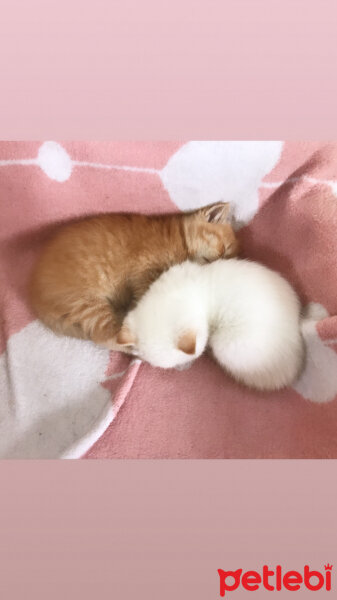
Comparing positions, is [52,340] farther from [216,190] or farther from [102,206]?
[216,190]

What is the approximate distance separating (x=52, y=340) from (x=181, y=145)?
71 cm

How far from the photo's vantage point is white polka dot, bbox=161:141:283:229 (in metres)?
1.38

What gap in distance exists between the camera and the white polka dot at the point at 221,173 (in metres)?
1.38

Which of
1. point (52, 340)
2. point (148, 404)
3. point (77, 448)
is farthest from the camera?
point (52, 340)

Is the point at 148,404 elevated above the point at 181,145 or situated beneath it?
situated beneath

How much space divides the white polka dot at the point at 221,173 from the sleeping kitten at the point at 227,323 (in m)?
0.21

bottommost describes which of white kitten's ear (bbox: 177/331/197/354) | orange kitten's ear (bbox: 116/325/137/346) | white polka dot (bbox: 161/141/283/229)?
orange kitten's ear (bbox: 116/325/137/346)

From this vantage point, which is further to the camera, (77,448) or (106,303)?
(106,303)

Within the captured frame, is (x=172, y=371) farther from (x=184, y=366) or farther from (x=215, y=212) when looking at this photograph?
(x=215, y=212)

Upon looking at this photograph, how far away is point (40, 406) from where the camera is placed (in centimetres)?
148

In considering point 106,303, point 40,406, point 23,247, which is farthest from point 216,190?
point 40,406

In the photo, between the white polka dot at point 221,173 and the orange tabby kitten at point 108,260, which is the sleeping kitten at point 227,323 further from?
the white polka dot at point 221,173

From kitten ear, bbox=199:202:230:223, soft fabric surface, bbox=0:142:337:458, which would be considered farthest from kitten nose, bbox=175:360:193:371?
kitten ear, bbox=199:202:230:223

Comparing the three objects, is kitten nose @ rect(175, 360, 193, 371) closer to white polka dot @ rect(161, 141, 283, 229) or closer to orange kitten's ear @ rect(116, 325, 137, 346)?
orange kitten's ear @ rect(116, 325, 137, 346)
